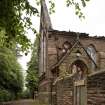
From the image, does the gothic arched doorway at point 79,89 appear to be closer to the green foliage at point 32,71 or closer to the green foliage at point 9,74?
the green foliage at point 9,74

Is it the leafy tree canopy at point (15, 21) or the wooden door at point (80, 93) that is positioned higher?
the leafy tree canopy at point (15, 21)

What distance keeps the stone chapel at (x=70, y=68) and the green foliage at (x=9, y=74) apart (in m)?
5.26

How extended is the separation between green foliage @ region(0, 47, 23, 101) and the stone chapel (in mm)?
5264

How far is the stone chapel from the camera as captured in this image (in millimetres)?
12047

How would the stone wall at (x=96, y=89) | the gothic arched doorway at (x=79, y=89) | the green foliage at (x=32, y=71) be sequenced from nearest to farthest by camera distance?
the stone wall at (x=96, y=89) → the gothic arched doorway at (x=79, y=89) → the green foliage at (x=32, y=71)

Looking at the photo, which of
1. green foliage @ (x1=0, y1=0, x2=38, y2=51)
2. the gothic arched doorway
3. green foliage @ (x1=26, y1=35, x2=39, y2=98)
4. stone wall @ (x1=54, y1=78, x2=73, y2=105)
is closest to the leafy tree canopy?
green foliage @ (x1=0, y1=0, x2=38, y2=51)

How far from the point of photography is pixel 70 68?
3300 centimetres

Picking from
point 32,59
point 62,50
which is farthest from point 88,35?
point 32,59

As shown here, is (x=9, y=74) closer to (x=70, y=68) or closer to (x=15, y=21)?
(x=70, y=68)

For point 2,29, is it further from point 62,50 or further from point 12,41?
point 62,50

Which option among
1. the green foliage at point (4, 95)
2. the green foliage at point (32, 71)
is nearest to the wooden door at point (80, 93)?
the green foliage at point (4, 95)

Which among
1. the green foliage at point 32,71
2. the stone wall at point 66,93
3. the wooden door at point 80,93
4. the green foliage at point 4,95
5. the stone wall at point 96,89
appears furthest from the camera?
the green foliage at point 32,71

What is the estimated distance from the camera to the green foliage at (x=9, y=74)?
1597 inches

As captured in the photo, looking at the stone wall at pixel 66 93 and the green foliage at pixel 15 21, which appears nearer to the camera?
the green foliage at pixel 15 21
